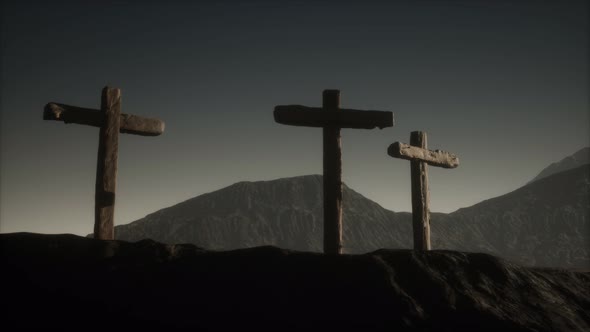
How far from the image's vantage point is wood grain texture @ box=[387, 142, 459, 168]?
30.3 feet

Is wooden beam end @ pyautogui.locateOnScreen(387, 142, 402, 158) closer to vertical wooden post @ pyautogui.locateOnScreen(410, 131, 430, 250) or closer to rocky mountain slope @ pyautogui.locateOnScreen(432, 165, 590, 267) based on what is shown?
vertical wooden post @ pyautogui.locateOnScreen(410, 131, 430, 250)

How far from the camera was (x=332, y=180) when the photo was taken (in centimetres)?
786

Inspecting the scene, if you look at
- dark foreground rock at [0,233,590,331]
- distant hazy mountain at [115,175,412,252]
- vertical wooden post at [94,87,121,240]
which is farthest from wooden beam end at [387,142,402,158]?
distant hazy mountain at [115,175,412,252]

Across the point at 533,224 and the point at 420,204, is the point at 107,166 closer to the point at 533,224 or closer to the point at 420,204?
the point at 420,204

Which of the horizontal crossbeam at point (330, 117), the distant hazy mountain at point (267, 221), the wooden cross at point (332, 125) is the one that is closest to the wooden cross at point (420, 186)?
the horizontal crossbeam at point (330, 117)

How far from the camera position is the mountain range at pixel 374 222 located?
4646 inches

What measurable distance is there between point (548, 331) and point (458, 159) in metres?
7.23

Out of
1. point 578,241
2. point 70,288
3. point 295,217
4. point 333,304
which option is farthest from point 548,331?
point 295,217

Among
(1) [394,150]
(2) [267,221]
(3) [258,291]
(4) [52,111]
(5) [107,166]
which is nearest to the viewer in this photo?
(3) [258,291]

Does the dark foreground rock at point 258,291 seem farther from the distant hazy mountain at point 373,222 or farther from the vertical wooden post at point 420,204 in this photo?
the distant hazy mountain at point 373,222

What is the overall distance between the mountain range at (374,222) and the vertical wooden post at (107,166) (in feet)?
364

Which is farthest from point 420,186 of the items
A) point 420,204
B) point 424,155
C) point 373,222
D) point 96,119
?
point 373,222

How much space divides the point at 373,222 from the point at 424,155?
456 feet

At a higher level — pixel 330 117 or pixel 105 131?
pixel 330 117
